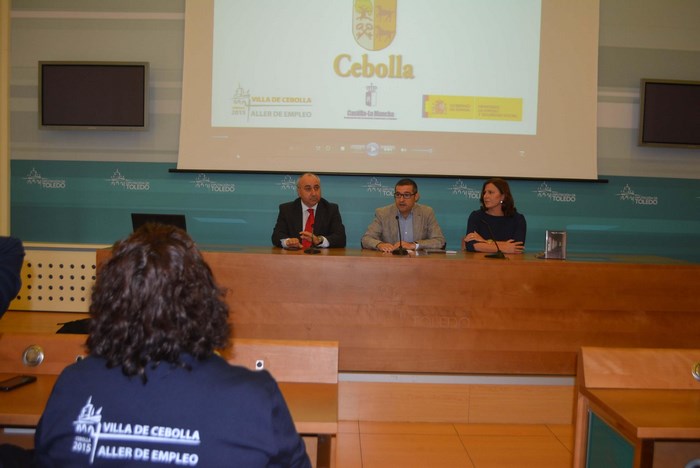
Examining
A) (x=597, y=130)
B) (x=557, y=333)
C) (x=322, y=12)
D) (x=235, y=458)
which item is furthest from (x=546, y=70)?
(x=235, y=458)

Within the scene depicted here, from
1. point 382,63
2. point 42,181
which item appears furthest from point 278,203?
point 42,181

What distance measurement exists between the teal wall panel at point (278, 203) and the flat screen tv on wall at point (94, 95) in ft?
1.21

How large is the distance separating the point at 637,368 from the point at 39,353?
1937 millimetres

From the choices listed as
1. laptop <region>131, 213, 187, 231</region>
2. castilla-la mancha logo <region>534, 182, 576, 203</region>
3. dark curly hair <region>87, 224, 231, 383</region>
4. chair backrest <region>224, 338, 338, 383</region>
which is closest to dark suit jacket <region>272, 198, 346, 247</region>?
laptop <region>131, 213, 187, 231</region>

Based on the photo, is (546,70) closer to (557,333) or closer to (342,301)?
(557,333)

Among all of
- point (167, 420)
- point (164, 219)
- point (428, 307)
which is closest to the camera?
point (167, 420)

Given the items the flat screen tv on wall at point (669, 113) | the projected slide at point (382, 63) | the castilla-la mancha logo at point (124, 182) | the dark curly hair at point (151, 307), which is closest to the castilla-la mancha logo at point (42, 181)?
the castilla-la mancha logo at point (124, 182)

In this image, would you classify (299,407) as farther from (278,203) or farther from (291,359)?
(278,203)

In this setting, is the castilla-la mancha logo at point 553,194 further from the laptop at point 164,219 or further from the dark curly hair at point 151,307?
the dark curly hair at point 151,307

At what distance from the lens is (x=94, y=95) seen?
5039mm

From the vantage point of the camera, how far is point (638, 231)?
5.26 meters

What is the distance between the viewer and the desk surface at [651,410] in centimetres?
160

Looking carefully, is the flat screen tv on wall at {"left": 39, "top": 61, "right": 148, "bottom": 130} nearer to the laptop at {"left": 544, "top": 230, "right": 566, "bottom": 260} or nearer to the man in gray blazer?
the man in gray blazer

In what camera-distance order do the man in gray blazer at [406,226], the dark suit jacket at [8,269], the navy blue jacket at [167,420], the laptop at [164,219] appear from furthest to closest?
the man in gray blazer at [406,226] < the laptop at [164,219] < the dark suit jacket at [8,269] < the navy blue jacket at [167,420]
